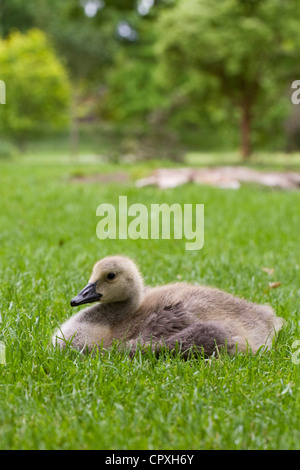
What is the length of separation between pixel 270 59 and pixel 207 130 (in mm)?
22491

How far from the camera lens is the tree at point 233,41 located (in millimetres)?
18734

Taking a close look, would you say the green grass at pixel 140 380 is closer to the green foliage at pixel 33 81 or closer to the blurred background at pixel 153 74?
the blurred background at pixel 153 74

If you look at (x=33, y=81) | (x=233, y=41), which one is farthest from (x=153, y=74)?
(x=233, y=41)

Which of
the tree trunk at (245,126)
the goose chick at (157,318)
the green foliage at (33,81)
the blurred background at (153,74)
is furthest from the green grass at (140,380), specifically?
the green foliage at (33,81)

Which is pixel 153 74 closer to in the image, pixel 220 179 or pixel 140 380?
pixel 220 179

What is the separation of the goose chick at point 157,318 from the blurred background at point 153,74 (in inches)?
655

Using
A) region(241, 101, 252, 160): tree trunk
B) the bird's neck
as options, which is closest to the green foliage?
region(241, 101, 252, 160): tree trunk

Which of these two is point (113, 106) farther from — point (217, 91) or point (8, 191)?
point (8, 191)

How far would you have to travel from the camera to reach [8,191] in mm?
11039

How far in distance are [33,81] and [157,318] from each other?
81.8 ft

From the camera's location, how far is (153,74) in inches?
1202

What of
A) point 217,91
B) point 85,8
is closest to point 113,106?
point 85,8
